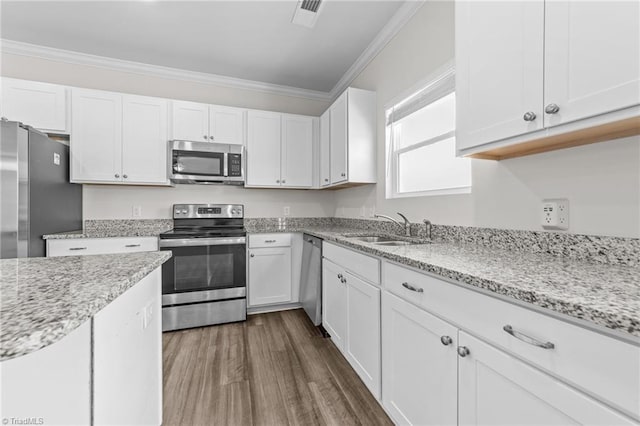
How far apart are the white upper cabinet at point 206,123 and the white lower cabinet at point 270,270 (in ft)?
3.83

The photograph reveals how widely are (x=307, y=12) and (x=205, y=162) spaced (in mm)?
1679

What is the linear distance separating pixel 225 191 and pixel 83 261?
92.7 inches

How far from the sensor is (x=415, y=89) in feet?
6.84

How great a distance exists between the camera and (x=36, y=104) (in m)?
2.48

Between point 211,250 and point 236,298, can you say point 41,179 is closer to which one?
point 211,250

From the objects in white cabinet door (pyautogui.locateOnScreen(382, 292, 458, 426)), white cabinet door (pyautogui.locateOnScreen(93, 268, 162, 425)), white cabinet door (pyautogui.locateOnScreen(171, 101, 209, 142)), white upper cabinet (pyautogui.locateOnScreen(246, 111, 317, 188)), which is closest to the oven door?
white upper cabinet (pyautogui.locateOnScreen(246, 111, 317, 188))

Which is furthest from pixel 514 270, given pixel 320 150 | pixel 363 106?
pixel 320 150

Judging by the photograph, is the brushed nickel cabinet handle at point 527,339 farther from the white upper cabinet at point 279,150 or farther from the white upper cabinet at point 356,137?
the white upper cabinet at point 279,150

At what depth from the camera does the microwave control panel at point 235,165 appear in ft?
9.76

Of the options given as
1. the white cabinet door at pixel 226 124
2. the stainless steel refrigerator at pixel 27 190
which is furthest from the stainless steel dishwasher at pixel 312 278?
the stainless steel refrigerator at pixel 27 190

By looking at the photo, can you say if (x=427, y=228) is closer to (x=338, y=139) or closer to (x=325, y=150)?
(x=338, y=139)

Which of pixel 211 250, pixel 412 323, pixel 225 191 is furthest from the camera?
pixel 225 191

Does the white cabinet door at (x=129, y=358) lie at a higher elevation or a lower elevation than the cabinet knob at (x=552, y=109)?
lower

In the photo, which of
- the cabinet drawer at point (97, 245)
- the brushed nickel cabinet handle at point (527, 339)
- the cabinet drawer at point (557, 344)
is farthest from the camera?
the cabinet drawer at point (97, 245)
